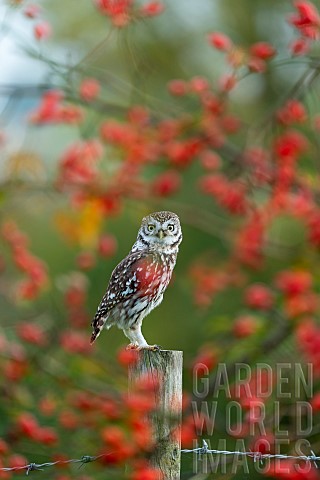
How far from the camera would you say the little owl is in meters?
4.43

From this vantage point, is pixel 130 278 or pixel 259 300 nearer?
pixel 130 278

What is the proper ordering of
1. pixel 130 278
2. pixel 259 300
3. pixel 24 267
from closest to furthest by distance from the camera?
pixel 130 278, pixel 259 300, pixel 24 267

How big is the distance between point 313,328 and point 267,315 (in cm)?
94

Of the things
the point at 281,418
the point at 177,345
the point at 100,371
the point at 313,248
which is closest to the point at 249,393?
the point at 281,418

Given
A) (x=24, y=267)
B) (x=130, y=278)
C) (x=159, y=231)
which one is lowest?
(x=130, y=278)

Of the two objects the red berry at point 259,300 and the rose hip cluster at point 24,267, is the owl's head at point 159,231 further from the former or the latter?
the rose hip cluster at point 24,267

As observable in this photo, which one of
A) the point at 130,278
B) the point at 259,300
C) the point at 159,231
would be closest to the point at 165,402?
the point at 130,278

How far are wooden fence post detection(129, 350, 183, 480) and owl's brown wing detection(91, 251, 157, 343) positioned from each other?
0.66 m

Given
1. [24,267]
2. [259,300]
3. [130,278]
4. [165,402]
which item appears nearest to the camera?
[165,402]

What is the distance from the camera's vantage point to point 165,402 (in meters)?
3.75

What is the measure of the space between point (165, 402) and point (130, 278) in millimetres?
802

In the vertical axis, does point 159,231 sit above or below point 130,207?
below

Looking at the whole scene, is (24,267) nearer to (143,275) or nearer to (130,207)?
(130,207)

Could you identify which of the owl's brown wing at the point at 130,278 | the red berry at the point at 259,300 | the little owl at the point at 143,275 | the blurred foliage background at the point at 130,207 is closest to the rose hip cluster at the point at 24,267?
the blurred foliage background at the point at 130,207
